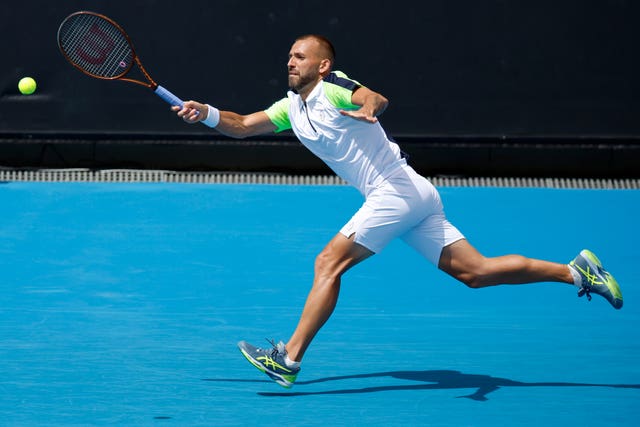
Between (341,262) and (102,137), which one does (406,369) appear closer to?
(341,262)

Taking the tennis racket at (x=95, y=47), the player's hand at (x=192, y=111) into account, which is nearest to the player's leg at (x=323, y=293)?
the player's hand at (x=192, y=111)

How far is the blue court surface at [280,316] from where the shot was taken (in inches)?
193

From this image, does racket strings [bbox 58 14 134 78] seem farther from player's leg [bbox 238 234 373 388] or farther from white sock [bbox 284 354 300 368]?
white sock [bbox 284 354 300 368]

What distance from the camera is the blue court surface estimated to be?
491 cm

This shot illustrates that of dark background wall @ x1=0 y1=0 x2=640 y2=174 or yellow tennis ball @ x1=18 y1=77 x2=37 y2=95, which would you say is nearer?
yellow tennis ball @ x1=18 y1=77 x2=37 y2=95

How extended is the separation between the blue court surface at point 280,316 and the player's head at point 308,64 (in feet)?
4.18

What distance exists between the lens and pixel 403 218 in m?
5.22

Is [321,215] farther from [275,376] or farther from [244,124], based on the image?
[275,376]

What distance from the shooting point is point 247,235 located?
818cm

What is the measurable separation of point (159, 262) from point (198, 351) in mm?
1865

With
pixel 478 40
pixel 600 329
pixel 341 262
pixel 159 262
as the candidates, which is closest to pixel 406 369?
pixel 341 262

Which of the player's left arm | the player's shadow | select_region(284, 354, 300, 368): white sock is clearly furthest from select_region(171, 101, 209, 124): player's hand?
the player's shadow

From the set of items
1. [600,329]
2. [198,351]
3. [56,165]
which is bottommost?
[56,165]

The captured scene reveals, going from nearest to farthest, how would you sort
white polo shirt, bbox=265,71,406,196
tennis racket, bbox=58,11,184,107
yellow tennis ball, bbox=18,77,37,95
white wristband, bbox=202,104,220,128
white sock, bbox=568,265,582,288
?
white polo shirt, bbox=265,71,406,196
white sock, bbox=568,265,582,288
white wristband, bbox=202,104,220,128
tennis racket, bbox=58,11,184,107
yellow tennis ball, bbox=18,77,37,95
